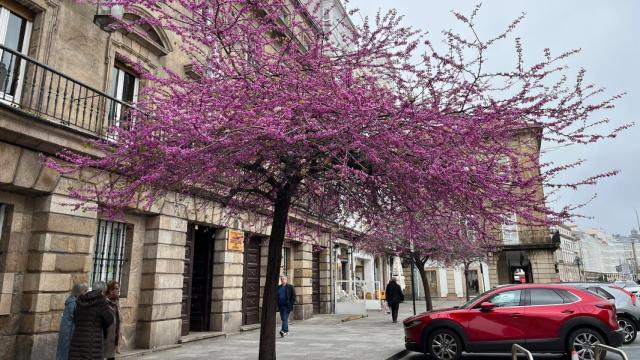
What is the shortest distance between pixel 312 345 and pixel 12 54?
352 inches

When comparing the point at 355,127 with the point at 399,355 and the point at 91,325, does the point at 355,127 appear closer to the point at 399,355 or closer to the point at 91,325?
the point at 91,325

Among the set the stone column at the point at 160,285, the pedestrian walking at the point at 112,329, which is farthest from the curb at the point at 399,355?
the pedestrian walking at the point at 112,329

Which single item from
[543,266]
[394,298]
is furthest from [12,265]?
[543,266]

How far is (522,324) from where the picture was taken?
9.07 metres

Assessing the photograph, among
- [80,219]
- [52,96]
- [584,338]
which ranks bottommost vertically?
[584,338]

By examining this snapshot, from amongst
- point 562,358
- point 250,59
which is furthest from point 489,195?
point 562,358

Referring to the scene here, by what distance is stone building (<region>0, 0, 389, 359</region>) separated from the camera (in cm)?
793

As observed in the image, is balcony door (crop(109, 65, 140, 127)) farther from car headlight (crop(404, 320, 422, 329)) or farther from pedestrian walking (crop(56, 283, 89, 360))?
car headlight (crop(404, 320, 422, 329))

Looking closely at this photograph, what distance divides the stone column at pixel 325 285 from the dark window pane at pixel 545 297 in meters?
13.1

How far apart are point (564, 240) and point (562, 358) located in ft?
199

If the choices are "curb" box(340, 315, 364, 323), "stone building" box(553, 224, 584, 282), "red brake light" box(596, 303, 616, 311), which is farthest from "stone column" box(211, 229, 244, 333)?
"stone building" box(553, 224, 584, 282)

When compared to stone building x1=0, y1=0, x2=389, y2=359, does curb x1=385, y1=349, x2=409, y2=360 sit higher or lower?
lower

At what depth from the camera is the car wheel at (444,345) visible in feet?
30.6

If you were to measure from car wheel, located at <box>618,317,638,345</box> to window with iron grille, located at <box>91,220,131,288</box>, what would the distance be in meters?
12.9
